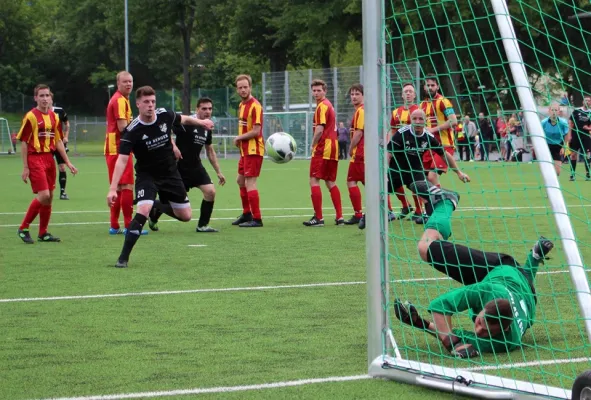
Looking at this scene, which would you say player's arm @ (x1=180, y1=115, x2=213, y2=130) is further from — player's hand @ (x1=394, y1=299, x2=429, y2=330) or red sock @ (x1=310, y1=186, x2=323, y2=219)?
player's hand @ (x1=394, y1=299, x2=429, y2=330)

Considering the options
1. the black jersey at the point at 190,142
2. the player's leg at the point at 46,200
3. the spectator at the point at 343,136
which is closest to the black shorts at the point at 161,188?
the player's leg at the point at 46,200

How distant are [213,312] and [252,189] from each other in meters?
6.96

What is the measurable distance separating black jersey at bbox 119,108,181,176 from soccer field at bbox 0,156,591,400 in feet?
3.18

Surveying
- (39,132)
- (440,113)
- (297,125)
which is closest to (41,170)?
(39,132)

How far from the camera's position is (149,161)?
35.6 feet

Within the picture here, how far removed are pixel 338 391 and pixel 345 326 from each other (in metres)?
1.73

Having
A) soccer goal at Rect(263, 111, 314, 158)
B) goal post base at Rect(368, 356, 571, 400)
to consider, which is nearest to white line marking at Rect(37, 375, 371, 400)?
goal post base at Rect(368, 356, 571, 400)

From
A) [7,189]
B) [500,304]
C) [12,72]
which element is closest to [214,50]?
[12,72]

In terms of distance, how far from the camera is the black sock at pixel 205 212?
13.6 m

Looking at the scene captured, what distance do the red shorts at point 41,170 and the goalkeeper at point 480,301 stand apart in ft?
23.4

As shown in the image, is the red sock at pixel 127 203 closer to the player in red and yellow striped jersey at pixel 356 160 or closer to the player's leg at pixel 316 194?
the player's leg at pixel 316 194

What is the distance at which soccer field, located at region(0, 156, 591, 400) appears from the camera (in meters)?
5.39

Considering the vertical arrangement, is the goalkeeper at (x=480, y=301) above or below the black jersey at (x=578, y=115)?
below

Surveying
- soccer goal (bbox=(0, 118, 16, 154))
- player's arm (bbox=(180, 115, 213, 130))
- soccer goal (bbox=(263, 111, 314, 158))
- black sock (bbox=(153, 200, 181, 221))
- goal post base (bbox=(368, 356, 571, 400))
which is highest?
soccer goal (bbox=(0, 118, 16, 154))
